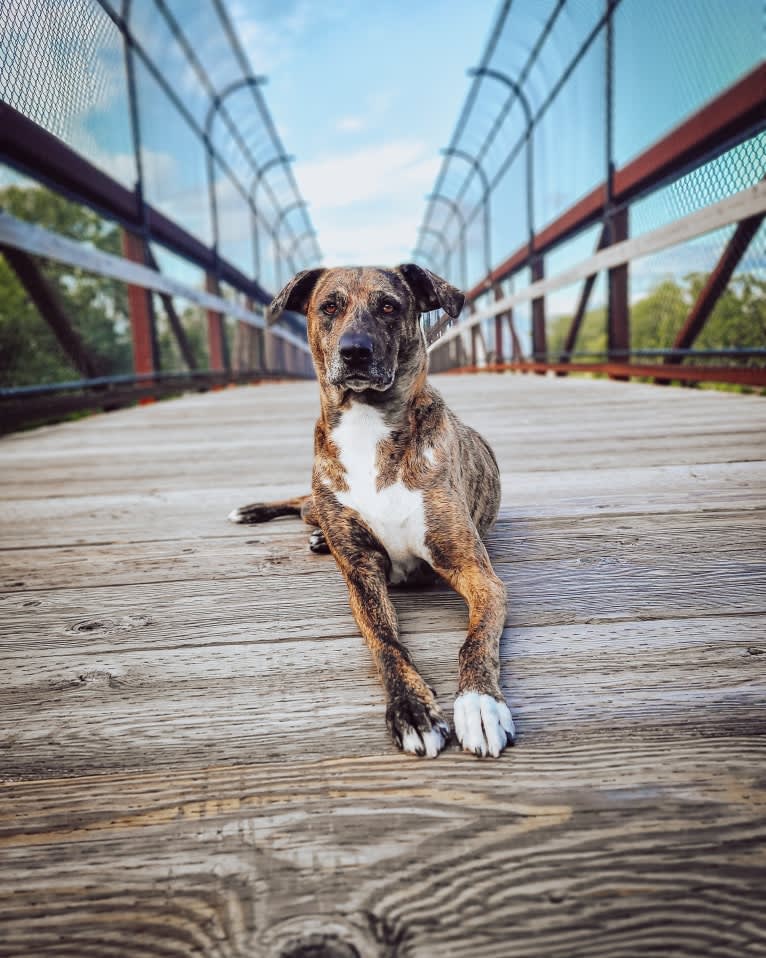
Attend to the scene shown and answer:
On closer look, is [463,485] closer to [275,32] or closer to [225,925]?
[225,925]

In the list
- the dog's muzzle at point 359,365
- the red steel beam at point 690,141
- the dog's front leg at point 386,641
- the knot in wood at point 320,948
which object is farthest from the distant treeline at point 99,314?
the knot in wood at point 320,948

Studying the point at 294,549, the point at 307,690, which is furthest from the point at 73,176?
the point at 307,690

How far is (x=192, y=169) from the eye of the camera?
10.4 meters

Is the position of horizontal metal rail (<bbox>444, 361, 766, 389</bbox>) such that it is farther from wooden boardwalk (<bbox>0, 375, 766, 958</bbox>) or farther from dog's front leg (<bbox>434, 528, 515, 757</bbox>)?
dog's front leg (<bbox>434, 528, 515, 757</bbox>)

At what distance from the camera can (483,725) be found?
112cm

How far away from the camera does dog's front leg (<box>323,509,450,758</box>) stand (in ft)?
3.70

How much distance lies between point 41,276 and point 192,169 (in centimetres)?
670

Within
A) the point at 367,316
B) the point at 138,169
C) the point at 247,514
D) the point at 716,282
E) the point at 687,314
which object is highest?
the point at 138,169

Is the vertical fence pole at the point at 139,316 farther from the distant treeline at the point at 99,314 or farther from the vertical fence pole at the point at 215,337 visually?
the vertical fence pole at the point at 215,337

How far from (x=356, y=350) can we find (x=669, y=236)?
4916mm

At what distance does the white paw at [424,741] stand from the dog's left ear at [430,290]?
1514 millimetres

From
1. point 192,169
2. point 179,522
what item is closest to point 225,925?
point 179,522

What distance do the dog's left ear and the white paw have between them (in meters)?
1.51

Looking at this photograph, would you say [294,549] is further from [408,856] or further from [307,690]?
[408,856]
